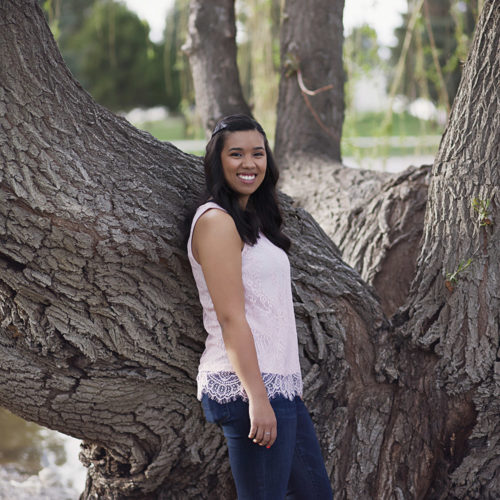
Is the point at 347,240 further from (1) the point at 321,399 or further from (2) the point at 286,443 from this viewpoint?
(2) the point at 286,443

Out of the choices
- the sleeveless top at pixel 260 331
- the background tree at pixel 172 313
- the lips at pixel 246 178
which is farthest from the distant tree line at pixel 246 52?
the sleeveless top at pixel 260 331

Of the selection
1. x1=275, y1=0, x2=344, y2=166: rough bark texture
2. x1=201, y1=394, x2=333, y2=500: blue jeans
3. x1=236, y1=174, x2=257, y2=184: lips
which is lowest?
x1=201, y1=394, x2=333, y2=500: blue jeans

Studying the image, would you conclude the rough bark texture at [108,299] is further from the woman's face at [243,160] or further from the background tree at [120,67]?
the background tree at [120,67]

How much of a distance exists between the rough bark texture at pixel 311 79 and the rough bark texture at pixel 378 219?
35 cm

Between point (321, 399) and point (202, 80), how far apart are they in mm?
2380

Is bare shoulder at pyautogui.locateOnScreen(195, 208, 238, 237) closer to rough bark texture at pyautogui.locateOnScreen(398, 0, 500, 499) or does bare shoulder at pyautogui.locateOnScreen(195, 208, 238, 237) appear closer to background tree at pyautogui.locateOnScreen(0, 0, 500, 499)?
background tree at pyautogui.locateOnScreen(0, 0, 500, 499)

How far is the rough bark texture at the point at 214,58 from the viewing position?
4.00 m

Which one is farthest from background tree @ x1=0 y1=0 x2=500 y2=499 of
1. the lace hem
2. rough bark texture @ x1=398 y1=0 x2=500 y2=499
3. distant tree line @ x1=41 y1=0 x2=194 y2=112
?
distant tree line @ x1=41 y1=0 x2=194 y2=112

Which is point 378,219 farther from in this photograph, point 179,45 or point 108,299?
point 179,45

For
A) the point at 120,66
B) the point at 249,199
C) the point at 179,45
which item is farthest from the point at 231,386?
the point at 120,66

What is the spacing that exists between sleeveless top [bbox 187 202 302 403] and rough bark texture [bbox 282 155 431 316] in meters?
1.19

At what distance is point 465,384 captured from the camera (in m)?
2.45

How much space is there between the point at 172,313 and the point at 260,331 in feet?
1.24

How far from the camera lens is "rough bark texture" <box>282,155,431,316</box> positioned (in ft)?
10.8
